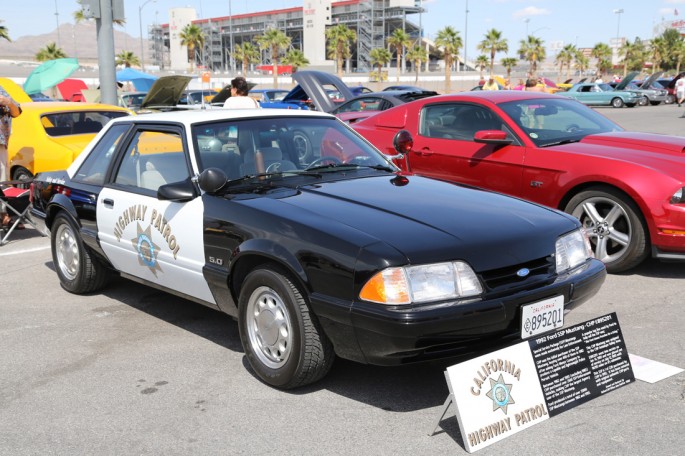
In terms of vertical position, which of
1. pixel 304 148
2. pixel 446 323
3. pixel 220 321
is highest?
pixel 304 148

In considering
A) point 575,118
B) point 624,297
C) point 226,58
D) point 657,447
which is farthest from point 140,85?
point 226,58

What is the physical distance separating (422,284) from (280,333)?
861mm

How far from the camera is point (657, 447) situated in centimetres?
316

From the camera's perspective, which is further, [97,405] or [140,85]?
[140,85]

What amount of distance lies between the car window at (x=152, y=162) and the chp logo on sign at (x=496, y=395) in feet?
7.41

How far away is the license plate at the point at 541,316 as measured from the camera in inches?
139

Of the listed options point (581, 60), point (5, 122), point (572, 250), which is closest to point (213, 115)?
point (572, 250)

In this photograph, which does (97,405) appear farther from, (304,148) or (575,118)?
(575,118)

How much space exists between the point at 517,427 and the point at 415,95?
12.3m

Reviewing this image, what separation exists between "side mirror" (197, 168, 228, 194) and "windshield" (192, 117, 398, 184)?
0.85ft

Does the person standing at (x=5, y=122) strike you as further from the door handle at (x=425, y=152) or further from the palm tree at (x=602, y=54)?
the palm tree at (x=602, y=54)

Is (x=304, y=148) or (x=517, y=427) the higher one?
(x=304, y=148)

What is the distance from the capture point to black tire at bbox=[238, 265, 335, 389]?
3.63 meters

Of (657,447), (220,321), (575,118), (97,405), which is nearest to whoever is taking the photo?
(657,447)
